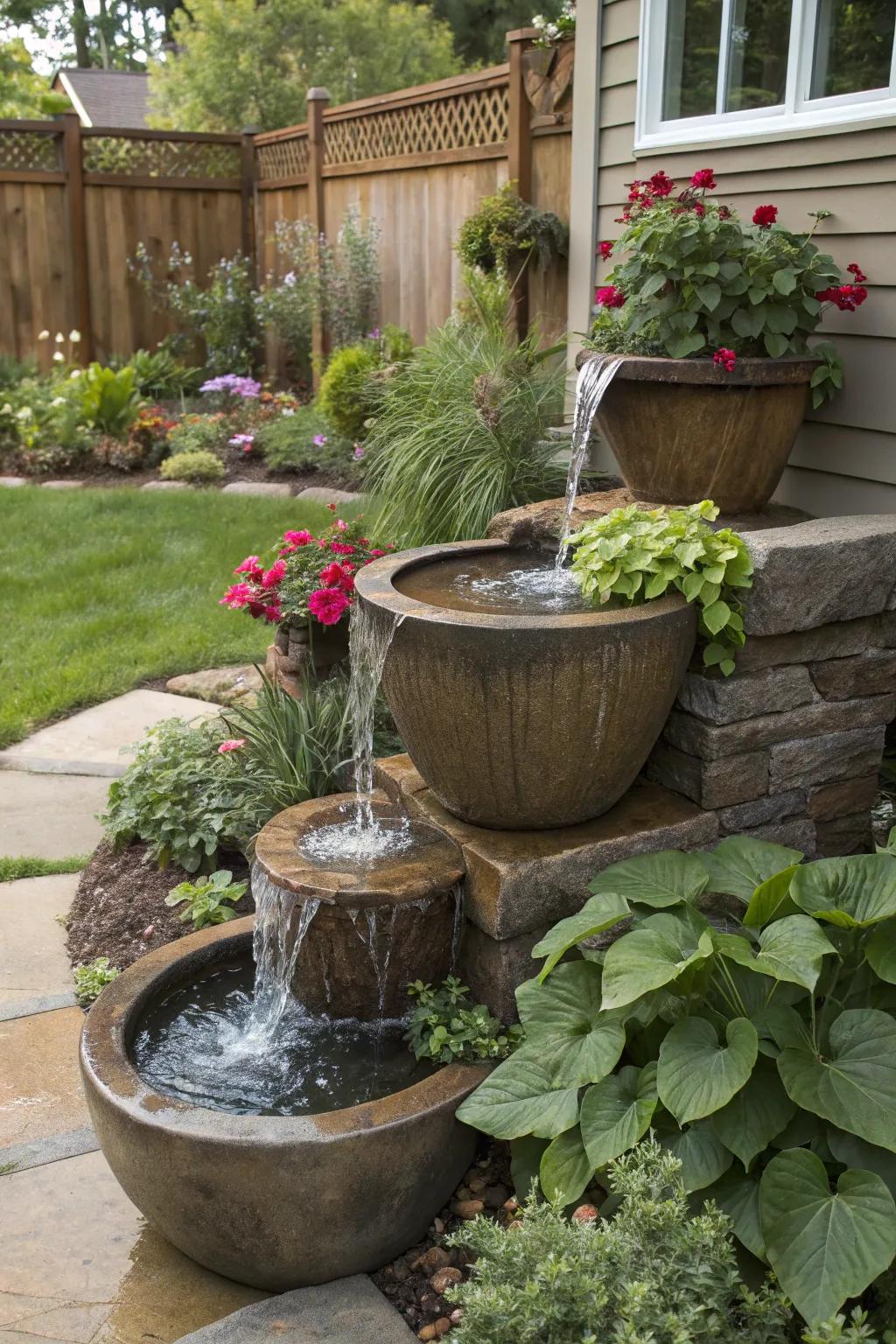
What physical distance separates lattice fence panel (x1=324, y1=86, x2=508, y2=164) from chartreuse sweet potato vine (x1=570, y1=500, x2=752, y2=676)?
467 centimetres

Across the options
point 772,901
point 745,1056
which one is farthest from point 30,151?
point 745,1056

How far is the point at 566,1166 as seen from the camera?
7.11 feet

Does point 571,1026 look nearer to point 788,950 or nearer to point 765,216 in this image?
point 788,950

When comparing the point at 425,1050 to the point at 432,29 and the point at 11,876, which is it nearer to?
the point at 11,876

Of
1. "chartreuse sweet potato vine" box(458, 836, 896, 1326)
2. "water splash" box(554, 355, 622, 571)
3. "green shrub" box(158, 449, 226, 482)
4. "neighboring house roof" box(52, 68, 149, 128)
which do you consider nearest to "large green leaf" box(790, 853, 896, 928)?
"chartreuse sweet potato vine" box(458, 836, 896, 1326)

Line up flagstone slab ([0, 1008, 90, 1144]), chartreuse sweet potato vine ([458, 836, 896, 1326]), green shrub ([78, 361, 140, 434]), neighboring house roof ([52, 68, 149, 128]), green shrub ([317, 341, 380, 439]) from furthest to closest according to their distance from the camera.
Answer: neighboring house roof ([52, 68, 149, 128]) < green shrub ([78, 361, 140, 434]) < green shrub ([317, 341, 380, 439]) < flagstone slab ([0, 1008, 90, 1144]) < chartreuse sweet potato vine ([458, 836, 896, 1326])

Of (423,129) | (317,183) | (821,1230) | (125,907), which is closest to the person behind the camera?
(821,1230)

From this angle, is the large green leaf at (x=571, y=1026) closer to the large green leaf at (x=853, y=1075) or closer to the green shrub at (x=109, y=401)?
the large green leaf at (x=853, y=1075)

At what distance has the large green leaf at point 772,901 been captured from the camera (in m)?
2.30

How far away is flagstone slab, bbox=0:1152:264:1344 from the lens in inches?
82.7

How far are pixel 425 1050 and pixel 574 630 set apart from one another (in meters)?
0.88

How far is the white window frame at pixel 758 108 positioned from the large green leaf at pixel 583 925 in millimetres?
2154

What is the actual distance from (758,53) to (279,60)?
35.3ft

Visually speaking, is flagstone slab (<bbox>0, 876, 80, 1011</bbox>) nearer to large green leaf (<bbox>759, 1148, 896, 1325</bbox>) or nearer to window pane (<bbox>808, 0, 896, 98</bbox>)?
large green leaf (<bbox>759, 1148, 896, 1325</bbox>)
